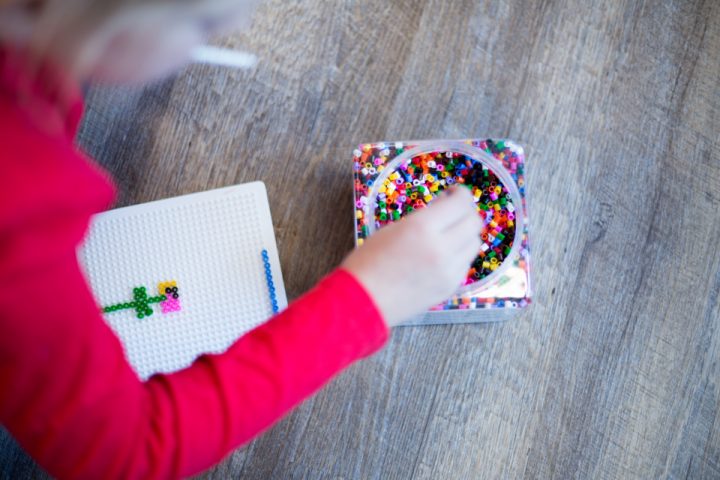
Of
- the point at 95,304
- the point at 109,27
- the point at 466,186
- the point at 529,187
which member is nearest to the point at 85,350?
the point at 95,304

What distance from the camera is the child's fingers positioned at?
54 cm

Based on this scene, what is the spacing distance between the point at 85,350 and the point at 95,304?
4cm

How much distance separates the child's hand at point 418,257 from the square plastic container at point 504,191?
12 centimetres

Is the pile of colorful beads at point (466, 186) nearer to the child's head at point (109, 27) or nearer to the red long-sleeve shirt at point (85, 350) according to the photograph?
the red long-sleeve shirt at point (85, 350)

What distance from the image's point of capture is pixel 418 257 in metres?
0.53

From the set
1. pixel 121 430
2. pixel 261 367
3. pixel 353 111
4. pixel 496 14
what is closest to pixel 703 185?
pixel 496 14

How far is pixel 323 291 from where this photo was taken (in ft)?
1.64

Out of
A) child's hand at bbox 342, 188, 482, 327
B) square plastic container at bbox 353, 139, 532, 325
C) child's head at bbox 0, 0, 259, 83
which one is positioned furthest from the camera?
square plastic container at bbox 353, 139, 532, 325

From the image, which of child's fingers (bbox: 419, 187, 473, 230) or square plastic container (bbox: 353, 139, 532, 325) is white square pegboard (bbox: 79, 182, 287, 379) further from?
child's fingers (bbox: 419, 187, 473, 230)

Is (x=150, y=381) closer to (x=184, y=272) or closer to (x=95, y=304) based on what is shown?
(x=95, y=304)

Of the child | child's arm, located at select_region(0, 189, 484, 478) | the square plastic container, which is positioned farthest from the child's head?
the square plastic container

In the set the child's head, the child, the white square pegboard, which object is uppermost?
the child's head

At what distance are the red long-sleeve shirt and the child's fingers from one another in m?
0.09

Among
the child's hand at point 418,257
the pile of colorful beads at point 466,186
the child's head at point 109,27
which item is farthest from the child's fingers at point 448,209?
the child's head at point 109,27
